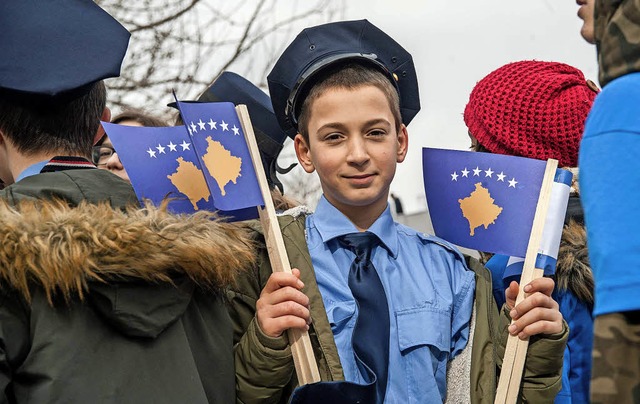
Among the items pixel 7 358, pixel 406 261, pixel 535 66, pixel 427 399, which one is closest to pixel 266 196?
pixel 406 261

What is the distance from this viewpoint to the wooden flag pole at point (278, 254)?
2.75 m

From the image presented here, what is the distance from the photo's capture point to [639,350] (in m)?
1.51

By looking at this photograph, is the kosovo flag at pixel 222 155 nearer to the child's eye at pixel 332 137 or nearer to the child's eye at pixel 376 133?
the child's eye at pixel 332 137

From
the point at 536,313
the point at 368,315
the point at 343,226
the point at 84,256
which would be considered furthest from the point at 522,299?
the point at 84,256

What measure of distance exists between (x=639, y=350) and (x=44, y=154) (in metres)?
1.80

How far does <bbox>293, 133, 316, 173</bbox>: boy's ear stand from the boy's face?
0.04m

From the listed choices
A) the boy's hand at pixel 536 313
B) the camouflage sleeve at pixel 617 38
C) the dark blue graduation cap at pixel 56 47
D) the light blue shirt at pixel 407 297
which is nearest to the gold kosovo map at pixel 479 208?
the light blue shirt at pixel 407 297

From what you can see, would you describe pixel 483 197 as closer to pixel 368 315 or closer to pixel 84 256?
pixel 368 315

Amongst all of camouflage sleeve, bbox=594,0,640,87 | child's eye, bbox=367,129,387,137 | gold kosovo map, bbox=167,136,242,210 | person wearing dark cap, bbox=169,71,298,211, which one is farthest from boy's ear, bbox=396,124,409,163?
camouflage sleeve, bbox=594,0,640,87

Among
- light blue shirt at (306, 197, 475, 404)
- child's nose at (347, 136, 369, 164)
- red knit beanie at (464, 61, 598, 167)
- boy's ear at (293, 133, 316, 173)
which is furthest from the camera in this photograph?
red knit beanie at (464, 61, 598, 167)

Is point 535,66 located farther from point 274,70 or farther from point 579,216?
point 274,70

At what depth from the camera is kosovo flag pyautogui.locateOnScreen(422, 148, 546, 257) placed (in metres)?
3.11

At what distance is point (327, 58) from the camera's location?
10.8ft

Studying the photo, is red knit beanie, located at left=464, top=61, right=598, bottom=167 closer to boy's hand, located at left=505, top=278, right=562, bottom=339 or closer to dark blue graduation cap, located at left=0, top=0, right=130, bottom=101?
boy's hand, located at left=505, top=278, right=562, bottom=339
